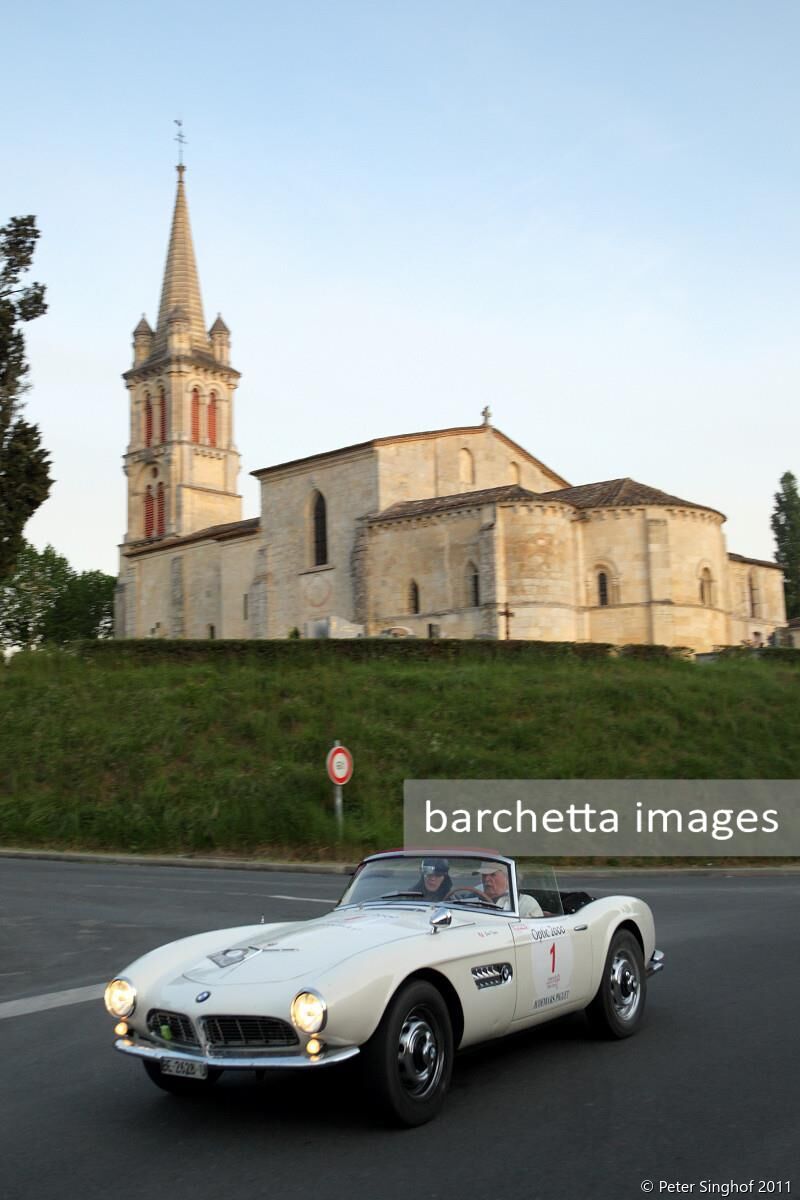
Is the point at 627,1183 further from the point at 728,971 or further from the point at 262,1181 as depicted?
the point at 728,971

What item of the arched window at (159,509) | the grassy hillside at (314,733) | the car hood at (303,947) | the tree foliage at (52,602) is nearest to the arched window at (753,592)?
the grassy hillside at (314,733)

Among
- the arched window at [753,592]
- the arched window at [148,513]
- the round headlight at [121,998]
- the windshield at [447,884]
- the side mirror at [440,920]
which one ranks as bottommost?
the round headlight at [121,998]

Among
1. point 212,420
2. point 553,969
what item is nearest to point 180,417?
point 212,420

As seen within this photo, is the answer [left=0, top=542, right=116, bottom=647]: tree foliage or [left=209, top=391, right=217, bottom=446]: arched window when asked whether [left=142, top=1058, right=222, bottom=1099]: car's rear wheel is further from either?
[left=0, top=542, right=116, bottom=647]: tree foliage

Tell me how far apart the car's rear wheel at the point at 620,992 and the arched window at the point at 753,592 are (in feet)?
175

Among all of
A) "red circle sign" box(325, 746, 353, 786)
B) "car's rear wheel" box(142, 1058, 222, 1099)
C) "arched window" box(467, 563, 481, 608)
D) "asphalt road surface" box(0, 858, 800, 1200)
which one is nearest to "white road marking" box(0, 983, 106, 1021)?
"asphalt road surface" box(0, 858, 800, 1200)

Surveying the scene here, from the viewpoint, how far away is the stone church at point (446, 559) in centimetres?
4775

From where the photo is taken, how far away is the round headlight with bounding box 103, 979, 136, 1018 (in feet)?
18.7

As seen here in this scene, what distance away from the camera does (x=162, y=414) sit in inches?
3115

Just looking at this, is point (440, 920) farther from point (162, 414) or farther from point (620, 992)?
point (162, 414)

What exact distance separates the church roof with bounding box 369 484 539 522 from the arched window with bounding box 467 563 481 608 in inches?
104

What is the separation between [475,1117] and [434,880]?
5.38 ft

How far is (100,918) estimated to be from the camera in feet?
44.4
